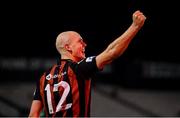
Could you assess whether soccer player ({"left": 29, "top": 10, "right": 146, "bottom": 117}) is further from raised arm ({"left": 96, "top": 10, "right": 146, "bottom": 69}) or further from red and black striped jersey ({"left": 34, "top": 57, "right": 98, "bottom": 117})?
raised arm ({"left": 96, "top": 10, "right": 146, "bottom": 69})

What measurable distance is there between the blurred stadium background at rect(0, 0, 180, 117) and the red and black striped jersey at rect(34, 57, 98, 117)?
938 centimetres

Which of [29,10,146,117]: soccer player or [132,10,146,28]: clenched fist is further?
[29,10,146,117]: soccer player

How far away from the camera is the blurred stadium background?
14781 millimetres

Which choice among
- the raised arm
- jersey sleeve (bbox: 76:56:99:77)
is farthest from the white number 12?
the raised arm

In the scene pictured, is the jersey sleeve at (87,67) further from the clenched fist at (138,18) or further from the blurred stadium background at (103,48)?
the blurred stadium background at (103,48)

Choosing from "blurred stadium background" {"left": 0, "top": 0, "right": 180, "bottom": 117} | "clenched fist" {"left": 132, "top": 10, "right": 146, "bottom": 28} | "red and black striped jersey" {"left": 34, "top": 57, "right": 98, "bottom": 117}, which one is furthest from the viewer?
"blurred stadium background" {"left": 0, "top": 0, "right": 180, "bottom": 117}

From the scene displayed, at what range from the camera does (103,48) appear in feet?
52.2

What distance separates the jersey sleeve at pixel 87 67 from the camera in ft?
12.9

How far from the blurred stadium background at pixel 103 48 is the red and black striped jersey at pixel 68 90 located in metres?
9.38

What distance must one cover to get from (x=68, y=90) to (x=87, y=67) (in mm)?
309

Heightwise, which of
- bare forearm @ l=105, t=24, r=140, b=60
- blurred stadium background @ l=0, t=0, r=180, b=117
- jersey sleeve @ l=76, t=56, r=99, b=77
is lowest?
jersey sleeve @ l=76, t=56, r=99, b=77

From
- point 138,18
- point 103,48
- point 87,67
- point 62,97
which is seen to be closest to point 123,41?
point 138,18

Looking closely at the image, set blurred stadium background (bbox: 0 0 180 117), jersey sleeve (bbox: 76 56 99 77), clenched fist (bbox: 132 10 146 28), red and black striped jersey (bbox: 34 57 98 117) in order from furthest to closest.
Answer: blurred stadium background (bbox: 0 0 180 117) < red and black striped jersey (bbox: 34 57 98 117) < jersey sleeve (bbox: 76 56 99 77) < clenched fist (bbox: 132 10 146 28)

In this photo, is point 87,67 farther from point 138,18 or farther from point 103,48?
point 103,48
